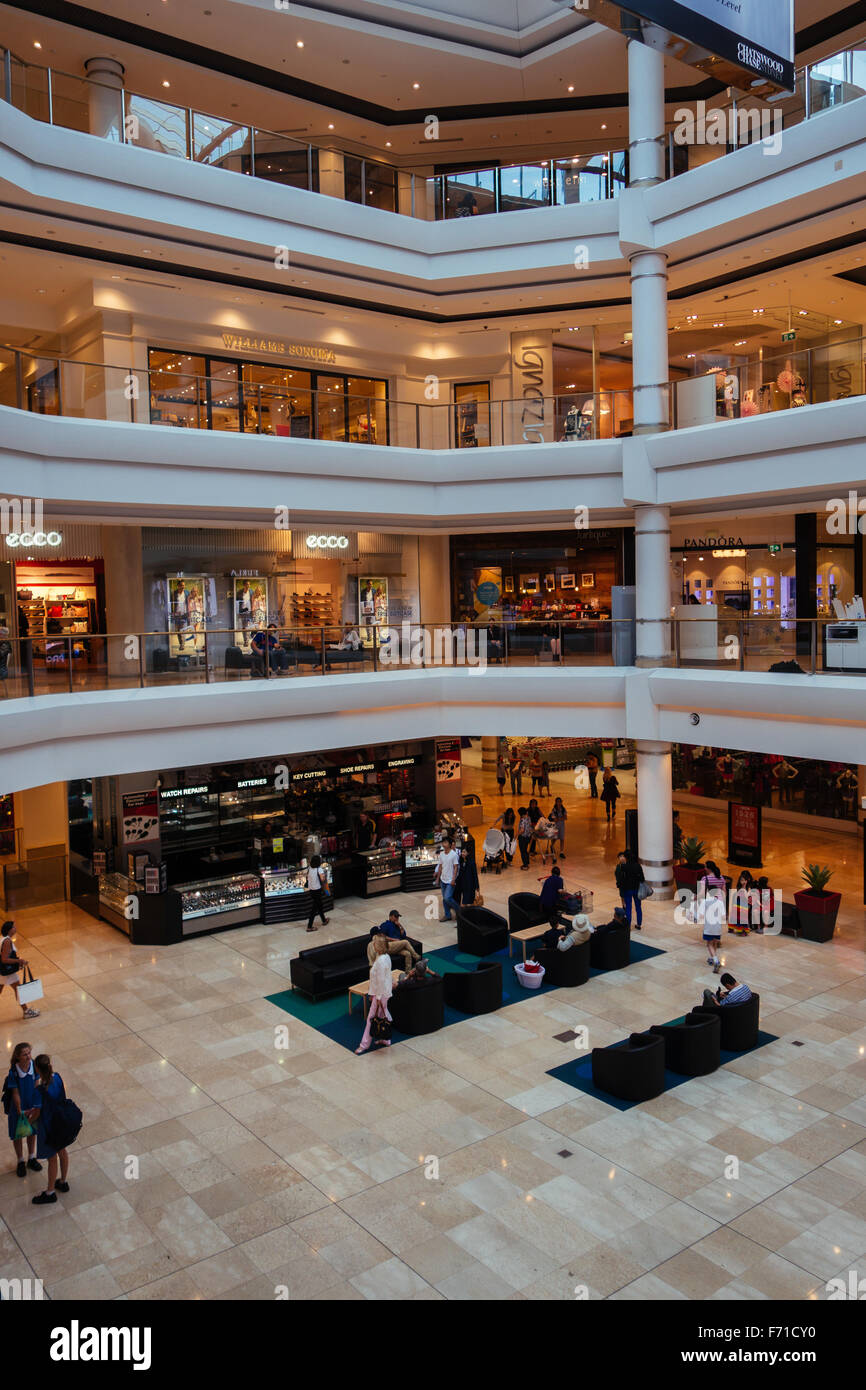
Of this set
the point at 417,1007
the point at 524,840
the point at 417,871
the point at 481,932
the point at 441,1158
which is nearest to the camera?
the point at 441,1158

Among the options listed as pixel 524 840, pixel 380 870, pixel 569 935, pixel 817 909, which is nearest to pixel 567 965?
pixel 569 935

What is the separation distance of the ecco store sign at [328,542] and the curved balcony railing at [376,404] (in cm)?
343

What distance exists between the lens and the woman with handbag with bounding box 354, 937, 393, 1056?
13258 mm

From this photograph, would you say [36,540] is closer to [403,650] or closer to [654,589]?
[403,650]

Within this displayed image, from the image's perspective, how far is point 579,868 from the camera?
22.1 metres

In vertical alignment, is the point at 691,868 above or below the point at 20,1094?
below

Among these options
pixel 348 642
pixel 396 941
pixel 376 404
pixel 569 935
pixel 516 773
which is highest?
pixel 376 404

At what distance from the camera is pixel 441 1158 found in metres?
10.6

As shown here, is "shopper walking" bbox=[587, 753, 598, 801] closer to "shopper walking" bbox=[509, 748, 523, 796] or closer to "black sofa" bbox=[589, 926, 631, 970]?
"shopper walking" bbox=[509, 748, 523, 796]

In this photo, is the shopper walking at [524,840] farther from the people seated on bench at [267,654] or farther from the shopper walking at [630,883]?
the people seated on bench at [267,654]

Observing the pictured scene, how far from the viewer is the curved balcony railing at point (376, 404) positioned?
16.8 metres

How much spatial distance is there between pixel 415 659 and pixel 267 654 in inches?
146
